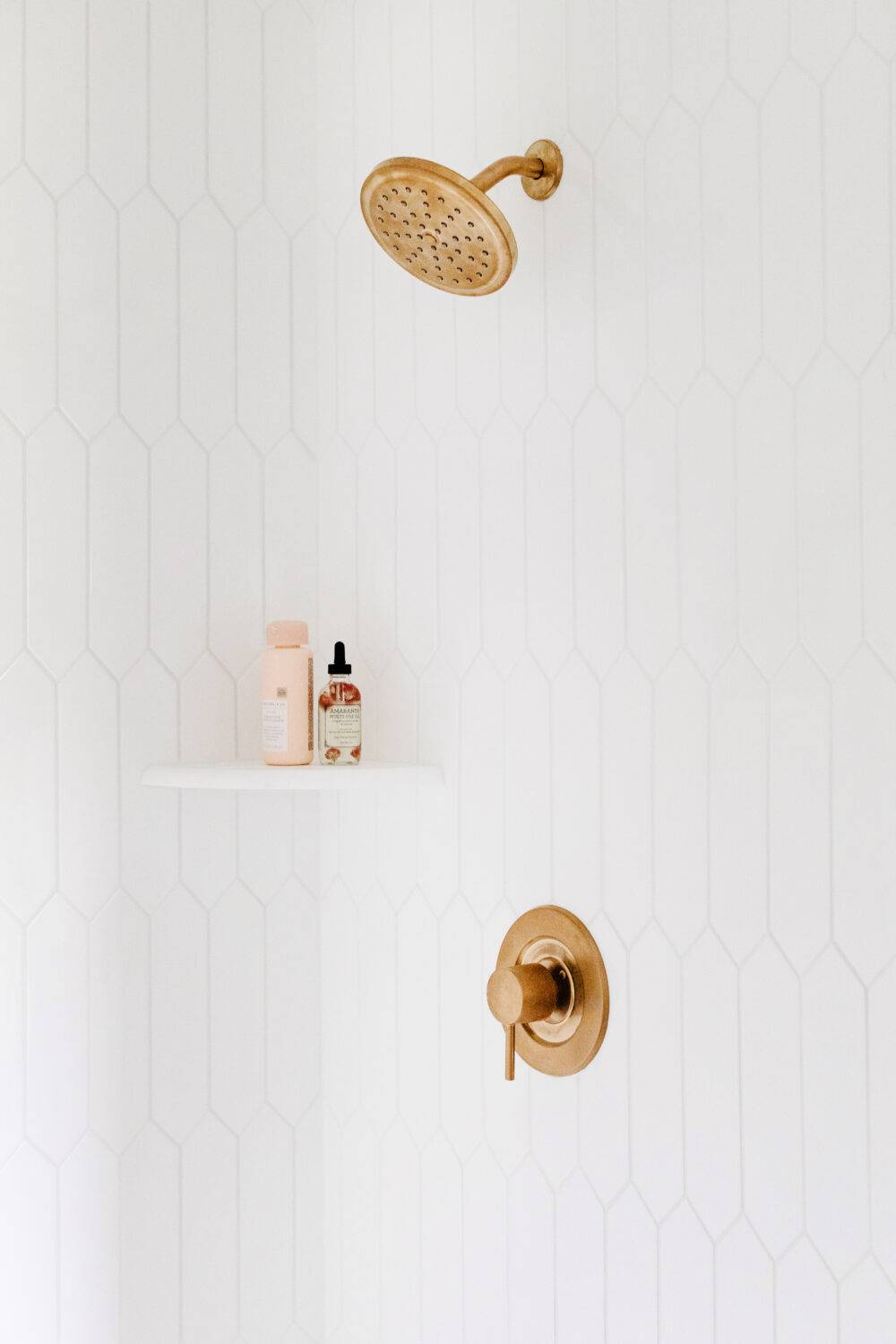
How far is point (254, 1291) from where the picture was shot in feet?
4.88

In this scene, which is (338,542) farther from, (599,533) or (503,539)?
(599,533)

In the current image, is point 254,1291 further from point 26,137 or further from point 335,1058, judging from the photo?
point 26,137

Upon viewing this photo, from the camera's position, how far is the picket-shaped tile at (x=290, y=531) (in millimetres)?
1530

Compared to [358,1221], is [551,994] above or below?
above

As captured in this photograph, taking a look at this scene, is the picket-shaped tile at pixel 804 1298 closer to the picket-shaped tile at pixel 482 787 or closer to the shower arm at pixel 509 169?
the picket-shaped tile at pixel 482 787

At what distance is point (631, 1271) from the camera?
118 centimetres

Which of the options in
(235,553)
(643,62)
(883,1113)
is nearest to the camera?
(883,1113)

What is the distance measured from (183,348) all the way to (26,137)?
282 mm

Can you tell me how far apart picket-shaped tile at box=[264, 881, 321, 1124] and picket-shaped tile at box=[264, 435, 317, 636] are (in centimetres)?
35

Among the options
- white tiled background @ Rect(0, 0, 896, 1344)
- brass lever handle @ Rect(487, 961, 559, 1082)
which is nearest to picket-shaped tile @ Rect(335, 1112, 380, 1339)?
white tiled background @ Rect(0, 0, 896, 1344)

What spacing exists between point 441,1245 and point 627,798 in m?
0.58

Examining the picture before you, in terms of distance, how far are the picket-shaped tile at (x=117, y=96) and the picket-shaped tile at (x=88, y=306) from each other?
0.11ft

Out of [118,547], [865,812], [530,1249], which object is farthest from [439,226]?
[530,1249]

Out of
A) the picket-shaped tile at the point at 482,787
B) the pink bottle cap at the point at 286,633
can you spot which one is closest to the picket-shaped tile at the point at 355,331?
the pink bottle cap at the point at 286,633
